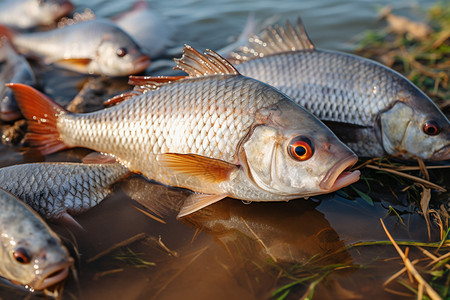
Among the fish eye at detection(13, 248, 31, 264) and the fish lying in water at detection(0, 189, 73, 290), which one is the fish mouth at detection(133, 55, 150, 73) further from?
the fish eye at detection(13, 248, 31, 264)

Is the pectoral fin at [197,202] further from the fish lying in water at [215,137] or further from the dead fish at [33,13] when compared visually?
the dead fish at [33,13]

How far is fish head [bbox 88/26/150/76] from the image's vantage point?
5.61 m

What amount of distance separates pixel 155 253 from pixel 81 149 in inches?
69.5

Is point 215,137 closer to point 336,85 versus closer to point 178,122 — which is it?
point 178,122

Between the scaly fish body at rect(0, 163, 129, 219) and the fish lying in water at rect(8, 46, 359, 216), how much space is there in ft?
1.00

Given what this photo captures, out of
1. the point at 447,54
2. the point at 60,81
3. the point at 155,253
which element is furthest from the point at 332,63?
the point at 60,81

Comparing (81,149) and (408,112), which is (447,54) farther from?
(81,149)

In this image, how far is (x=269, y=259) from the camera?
2646mm

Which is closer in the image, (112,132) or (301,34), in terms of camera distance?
(112,132)

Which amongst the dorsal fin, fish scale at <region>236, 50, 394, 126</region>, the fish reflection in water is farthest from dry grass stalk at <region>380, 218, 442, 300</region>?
the dorsal fin

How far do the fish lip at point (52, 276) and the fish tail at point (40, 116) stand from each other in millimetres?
1703

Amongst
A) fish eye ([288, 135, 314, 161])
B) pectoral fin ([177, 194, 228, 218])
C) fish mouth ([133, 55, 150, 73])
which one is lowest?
pectoral fin ([177, 194, 228, 218])

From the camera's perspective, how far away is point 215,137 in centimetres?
298

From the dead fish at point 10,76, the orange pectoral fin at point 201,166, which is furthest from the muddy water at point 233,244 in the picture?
the dead fish at point 10,76
